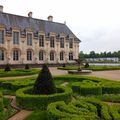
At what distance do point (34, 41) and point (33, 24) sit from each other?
4.24 m

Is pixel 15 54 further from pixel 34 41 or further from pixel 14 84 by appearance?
pixel 14 84

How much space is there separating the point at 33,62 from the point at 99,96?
32552 mm

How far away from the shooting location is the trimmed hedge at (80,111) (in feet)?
24.9

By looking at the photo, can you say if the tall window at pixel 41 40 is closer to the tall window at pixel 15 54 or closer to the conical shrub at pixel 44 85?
the tall window at pixel 15 54

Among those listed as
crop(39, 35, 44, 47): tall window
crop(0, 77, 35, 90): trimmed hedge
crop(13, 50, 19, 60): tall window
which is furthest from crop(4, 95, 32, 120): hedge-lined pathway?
crop(39, 35, 44, 47): tall window

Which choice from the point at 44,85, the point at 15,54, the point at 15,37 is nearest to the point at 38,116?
the point at 44,85

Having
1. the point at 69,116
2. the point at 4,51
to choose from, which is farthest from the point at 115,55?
the point at 69,116

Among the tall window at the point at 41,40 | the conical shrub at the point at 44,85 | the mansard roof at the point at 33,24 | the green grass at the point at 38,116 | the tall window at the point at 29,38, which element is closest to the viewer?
the green grass at the point at 38,116

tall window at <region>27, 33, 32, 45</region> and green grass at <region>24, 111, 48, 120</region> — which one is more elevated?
tall window at <region>27, 33, 32, 45</region>

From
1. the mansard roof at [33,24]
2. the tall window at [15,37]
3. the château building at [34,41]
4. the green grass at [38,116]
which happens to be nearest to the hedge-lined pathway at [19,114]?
the green grass at [38,116]

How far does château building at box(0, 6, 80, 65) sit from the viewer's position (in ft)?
136

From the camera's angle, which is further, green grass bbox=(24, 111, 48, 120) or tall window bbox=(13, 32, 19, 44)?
tall window bbox=(13, 32, 19, 44)

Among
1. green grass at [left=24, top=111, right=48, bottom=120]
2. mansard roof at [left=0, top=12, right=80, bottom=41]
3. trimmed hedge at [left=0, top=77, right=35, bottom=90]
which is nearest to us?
green grass at [left=24, top=111, right=48, bottom=120]

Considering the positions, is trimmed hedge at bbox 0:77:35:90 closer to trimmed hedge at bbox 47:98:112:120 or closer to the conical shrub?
the conical shrub
